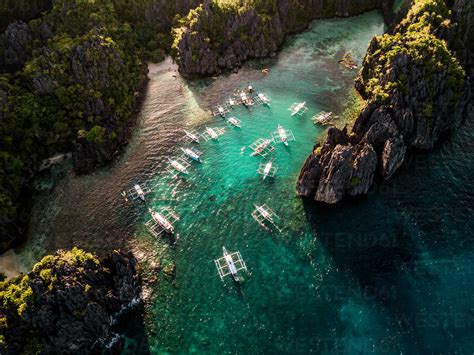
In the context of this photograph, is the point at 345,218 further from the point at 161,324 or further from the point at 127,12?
the point at 127,12

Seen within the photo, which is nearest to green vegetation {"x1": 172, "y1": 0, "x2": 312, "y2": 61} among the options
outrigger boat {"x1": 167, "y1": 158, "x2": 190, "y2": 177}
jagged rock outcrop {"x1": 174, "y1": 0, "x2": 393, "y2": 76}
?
jagged rock outcrop {"x1": 174, "y1": 0, "x2": 393, "y2": 76}

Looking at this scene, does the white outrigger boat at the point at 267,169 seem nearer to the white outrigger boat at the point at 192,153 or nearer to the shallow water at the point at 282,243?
the shallow water at the point at 282,243

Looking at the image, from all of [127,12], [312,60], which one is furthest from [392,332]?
[127,12]

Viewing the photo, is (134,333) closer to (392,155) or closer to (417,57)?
(392,155)

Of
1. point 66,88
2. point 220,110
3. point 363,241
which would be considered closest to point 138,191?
point 220,110

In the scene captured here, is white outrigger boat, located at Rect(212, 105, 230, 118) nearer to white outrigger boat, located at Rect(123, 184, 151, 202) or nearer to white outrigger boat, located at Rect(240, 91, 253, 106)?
white outrigger boat, located at Rect(240, 91, 253, 106)
